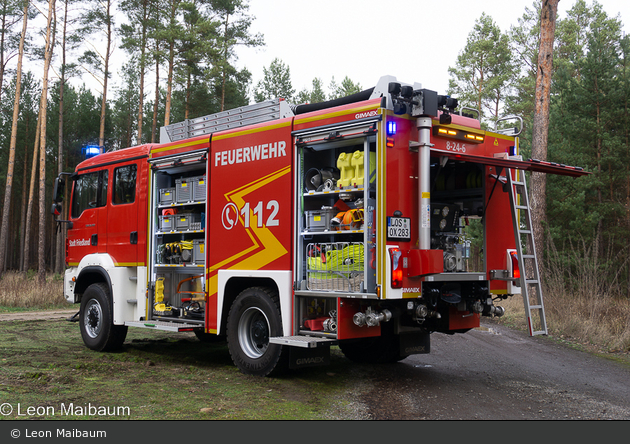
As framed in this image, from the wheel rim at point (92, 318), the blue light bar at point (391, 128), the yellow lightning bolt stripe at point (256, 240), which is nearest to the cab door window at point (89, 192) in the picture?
the wheel rim at point (92, 318)

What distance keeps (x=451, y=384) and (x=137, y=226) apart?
5.41 meters

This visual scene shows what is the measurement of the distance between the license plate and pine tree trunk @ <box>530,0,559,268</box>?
858cm

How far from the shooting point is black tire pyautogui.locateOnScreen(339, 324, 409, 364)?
856 centimetres

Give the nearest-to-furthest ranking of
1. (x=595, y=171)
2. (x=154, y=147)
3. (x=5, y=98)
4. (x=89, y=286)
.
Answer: (x=154, y=147), (x=89, y=286), (x=595, y=171), (x=5, y=98)

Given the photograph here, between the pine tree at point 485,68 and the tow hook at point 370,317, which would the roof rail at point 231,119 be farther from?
the pine tree at point 485,68

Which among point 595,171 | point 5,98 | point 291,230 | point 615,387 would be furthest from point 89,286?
point 5,98

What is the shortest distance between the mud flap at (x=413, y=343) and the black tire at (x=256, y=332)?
1677 mm

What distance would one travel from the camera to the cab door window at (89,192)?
10336mm

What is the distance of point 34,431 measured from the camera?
4.90 metres

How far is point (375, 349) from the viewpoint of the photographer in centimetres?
873

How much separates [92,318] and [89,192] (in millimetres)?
2292

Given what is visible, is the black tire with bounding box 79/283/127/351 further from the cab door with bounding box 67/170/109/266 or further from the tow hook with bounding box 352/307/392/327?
the tow hook with bounding box 352/307/392/327

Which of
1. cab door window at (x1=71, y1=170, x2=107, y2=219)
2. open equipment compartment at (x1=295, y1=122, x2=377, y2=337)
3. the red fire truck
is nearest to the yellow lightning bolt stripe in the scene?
the red fire truck

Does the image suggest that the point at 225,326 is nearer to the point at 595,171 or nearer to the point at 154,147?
the point at 154,147
